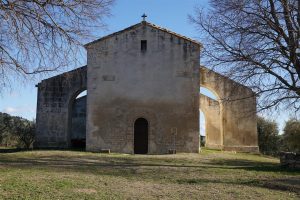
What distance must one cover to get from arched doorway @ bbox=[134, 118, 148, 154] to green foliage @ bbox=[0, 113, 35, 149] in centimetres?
1029

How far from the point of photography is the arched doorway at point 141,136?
838 inches

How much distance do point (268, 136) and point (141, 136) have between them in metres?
17.0

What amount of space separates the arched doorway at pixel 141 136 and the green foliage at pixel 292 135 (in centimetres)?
1391

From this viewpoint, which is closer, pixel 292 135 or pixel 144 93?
pixel 144 93

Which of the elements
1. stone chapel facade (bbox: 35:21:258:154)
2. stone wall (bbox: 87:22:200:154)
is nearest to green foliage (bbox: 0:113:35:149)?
stone chapel facade (bbox: 35:21:258:154)

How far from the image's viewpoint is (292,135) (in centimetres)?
3134

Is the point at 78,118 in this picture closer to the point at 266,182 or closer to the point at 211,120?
the point at 211,120

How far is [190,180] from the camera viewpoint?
1088 centimetres

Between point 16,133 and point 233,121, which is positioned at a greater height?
point 233,121

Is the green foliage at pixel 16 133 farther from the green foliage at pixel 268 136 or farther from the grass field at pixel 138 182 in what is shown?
the green foliage at pixel 268 136

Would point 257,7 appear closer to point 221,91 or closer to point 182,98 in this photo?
point 182,98

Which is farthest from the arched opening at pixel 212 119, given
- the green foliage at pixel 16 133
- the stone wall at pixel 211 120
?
the green foliage at pixel 16 133

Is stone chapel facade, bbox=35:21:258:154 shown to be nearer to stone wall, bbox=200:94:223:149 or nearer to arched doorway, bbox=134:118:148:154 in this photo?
arched doorway, bbox=134:118:148:154

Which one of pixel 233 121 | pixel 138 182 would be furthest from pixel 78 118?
pixel 138 182
